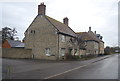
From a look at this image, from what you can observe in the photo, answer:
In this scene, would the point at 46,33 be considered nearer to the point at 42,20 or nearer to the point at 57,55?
the point at 42,20

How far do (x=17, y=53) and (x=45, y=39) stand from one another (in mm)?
6563

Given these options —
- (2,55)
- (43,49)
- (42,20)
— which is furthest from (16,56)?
(42,20)

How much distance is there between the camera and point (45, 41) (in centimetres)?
3167

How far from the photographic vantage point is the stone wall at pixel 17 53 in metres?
32.8

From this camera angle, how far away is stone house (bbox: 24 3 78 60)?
30562 millimetres

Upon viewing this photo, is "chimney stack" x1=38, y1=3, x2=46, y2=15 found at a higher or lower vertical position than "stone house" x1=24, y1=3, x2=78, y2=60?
higher

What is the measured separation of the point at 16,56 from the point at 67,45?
1048cm

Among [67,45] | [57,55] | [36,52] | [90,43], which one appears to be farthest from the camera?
[90,43]

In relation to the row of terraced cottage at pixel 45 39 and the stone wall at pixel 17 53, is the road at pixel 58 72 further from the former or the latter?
the stone wall at pixel 17 53

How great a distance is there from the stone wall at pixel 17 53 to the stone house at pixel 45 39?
3.80 ft

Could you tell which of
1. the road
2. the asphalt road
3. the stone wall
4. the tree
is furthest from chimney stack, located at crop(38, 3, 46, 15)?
the tree

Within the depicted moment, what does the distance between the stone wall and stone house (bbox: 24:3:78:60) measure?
1.16 metres

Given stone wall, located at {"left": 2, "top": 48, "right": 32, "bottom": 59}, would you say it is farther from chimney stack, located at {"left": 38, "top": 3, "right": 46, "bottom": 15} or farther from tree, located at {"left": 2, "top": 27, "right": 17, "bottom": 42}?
tree, located at {"left": 2, "top": 27, "right": 17, "bottom": 42}

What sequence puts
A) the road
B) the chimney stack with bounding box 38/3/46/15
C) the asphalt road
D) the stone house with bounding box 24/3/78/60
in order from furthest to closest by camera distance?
the chimney stack with bounding box 38/3/46/15 → the stone house with bounding box 24/3/78/60 → the road → the asphalt road
